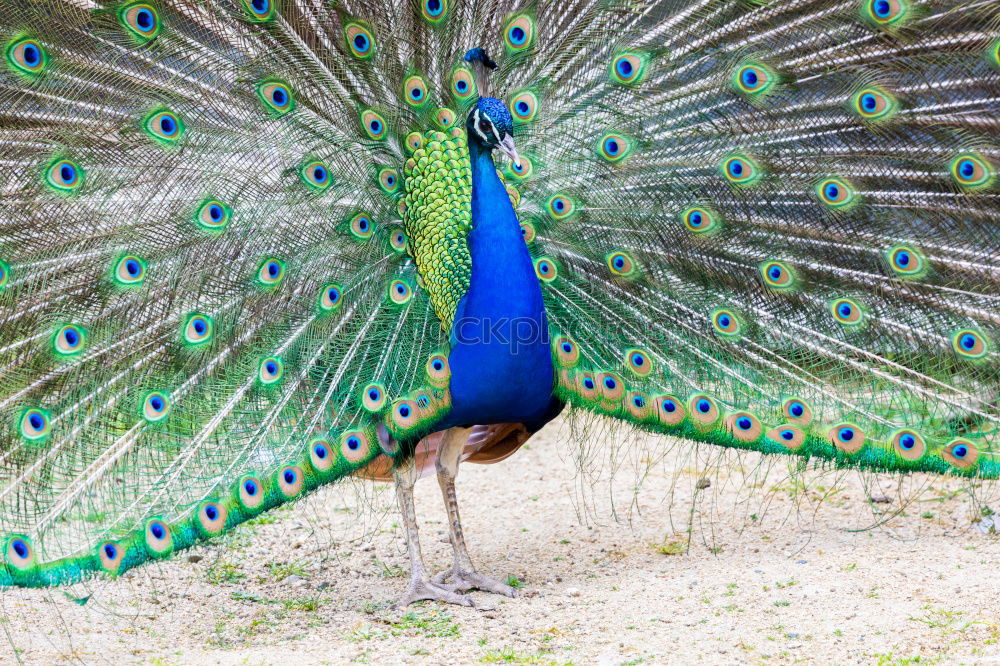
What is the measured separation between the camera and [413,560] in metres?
4.48

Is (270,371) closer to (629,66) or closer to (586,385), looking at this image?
(586,385)

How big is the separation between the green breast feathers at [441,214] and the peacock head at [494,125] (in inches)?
8.5

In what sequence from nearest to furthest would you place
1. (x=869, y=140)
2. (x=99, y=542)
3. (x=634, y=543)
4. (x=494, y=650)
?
1. (x=99, y=542)
2. (x=494, y=650)
3. (x=869, y=140)
4. (x=634, y=543)

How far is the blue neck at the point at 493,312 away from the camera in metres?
3.97

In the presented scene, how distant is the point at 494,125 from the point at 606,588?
1.96 m

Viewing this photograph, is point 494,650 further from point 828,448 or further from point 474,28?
point 474,28

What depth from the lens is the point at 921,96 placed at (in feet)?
13.5

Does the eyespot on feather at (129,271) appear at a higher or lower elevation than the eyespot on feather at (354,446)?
higher

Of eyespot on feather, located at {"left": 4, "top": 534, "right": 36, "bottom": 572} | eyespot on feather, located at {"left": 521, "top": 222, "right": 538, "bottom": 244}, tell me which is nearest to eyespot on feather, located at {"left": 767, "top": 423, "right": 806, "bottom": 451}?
eyespot on feather, located at {"left": 521, "top": 222, "right": 538, "bottom": 244}

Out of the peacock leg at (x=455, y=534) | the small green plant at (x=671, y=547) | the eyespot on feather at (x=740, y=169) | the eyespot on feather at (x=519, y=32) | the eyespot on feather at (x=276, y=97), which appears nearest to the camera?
the eyespot on feather at (x=276, y=97)

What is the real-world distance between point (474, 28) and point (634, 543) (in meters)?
2.44

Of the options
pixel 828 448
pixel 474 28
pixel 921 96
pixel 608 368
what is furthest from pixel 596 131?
pixel 828 448

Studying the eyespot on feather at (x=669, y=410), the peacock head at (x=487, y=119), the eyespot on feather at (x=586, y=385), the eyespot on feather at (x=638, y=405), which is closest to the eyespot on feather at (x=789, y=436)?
the eyespot on feather at (x=669, y=410)

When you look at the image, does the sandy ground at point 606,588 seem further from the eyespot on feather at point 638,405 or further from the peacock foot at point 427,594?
the eyespot on feather at point 638,405
